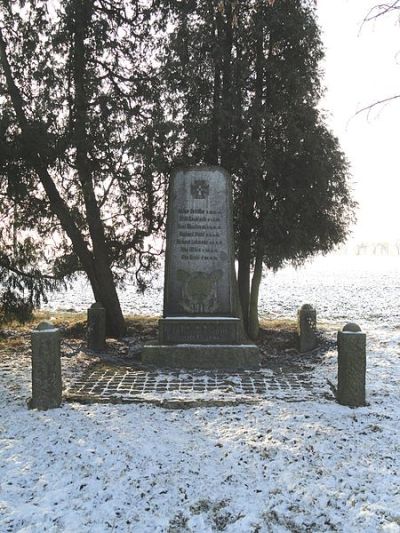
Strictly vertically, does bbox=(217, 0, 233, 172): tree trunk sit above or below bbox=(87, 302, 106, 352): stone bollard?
above

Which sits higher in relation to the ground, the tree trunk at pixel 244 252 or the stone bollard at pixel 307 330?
the tree trunk at pixel 244 252

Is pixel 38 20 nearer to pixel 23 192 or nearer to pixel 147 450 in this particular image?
pixel 23 192

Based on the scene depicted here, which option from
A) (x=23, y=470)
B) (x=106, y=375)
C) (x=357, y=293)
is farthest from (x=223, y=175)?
(x=357, y=293)

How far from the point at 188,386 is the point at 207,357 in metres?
1.39

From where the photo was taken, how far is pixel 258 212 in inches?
463

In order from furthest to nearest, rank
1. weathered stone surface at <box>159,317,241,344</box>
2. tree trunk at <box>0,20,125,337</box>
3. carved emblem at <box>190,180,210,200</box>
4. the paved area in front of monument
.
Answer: tree trunk at <box>0,20,125,337</box> → carved emblem at <box>190,180,210,200</box> → weathered stone surface at <box>159,317,241,344</box> → the paved area in front of monument

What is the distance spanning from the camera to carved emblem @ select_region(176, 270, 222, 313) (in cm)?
891

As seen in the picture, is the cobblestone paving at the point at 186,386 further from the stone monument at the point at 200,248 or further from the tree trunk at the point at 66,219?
the tree trunk at the point at 66,219

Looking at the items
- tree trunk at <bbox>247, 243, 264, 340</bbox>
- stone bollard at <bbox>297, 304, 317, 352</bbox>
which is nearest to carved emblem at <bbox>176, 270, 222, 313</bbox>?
stone bollard at <bbox>297, 304, 317, 352</bbox>

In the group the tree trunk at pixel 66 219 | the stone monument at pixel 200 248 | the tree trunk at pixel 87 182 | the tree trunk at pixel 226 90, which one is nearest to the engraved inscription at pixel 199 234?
the stone monument at pixel 200 248

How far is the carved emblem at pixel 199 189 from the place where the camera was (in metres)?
9.05

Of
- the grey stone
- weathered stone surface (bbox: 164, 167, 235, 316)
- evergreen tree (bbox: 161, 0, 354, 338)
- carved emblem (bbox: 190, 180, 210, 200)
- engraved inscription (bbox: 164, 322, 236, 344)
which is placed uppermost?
evergreen tree (bbox: 161, 0, 354, 338)

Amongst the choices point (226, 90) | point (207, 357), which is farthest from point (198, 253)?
point (226, 90)

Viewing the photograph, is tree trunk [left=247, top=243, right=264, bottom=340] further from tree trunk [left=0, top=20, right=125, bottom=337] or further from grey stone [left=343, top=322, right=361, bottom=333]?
grey stone [left=343, top=322, right=361, bottom=333]
